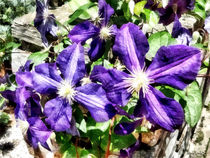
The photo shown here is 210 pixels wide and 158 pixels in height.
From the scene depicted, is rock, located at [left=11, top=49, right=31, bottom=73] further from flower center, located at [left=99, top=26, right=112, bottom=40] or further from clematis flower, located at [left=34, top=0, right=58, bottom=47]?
flower center, located at [left=99, top=26, right=112, bottom=40]

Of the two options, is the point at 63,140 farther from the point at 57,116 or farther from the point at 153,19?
the point at 153,19

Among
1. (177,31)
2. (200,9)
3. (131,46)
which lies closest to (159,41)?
(177,31)

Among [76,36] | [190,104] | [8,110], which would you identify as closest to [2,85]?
[76,36]

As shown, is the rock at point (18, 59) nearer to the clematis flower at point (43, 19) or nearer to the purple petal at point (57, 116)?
the clematis flower at point (43, 19)

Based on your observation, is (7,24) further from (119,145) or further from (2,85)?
(119,145)

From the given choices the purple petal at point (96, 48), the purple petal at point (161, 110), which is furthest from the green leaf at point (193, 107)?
the purple petal at point (96, 48)

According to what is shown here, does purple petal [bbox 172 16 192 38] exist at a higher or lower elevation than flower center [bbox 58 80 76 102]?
higher

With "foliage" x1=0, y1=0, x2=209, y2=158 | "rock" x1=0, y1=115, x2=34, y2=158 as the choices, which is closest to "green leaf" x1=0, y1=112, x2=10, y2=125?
"rock" x1=0, y1=115, x2=34, y2=158

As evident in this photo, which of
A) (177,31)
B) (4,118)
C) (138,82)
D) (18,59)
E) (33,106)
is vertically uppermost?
(177,31)
